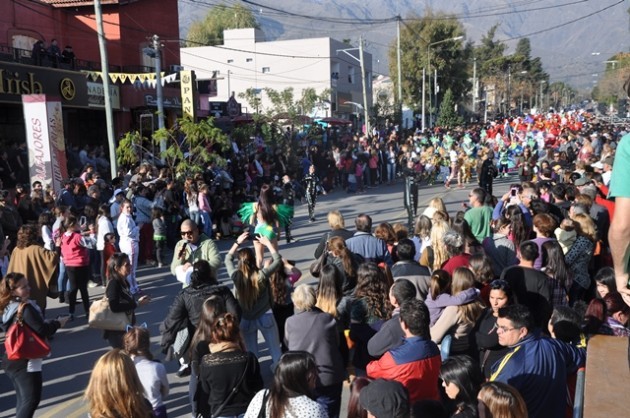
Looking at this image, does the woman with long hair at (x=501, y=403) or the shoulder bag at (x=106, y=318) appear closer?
the woman with long hair at (x=501, y=403)

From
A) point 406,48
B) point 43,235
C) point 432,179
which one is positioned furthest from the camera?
point 406,48

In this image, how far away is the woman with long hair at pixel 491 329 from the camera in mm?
5527

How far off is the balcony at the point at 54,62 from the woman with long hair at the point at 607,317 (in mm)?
18899

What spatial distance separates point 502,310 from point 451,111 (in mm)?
48011

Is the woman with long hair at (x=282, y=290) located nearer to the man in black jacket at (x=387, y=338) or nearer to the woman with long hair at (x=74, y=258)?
the man in black jacket at (x=387, y=338)

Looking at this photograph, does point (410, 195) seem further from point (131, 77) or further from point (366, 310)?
point (131, 77)

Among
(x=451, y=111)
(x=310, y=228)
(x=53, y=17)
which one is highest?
(x=53, y=17)

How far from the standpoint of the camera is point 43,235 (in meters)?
11.3

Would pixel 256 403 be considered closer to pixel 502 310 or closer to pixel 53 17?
pixel 502 310

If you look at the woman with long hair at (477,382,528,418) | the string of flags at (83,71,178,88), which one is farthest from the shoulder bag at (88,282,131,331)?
the string of flags at (83,71,178,88)

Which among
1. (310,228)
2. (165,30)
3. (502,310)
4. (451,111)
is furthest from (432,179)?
(451,111)

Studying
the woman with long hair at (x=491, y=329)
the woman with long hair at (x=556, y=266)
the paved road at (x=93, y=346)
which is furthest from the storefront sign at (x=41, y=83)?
the woman with long hair at (x=491, y=329)

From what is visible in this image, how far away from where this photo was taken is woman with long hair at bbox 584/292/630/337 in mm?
5660

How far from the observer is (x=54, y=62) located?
916 inches
